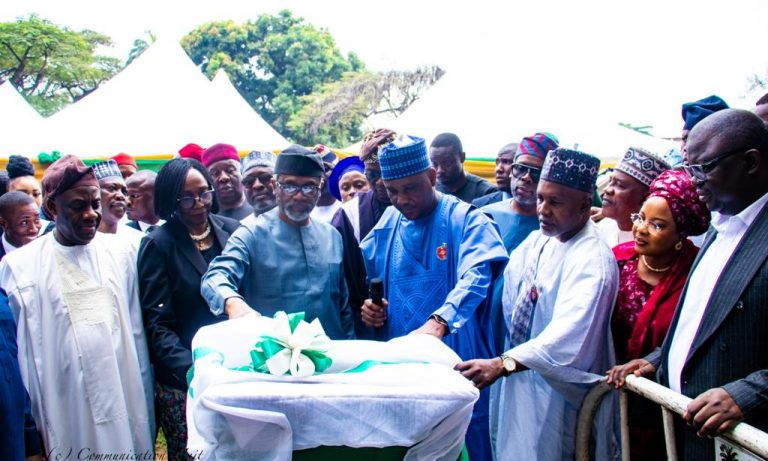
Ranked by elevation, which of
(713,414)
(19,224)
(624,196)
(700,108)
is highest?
(700,108)

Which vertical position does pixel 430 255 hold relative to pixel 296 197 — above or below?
below

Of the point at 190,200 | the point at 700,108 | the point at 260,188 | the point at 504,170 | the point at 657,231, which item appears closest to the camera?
the point at 657,231

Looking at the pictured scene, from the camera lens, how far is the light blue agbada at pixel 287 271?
3031 millimetres

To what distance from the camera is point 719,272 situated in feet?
7.57

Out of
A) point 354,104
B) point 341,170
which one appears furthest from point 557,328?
point 354,104

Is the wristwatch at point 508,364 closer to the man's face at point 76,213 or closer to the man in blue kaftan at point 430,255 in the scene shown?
the man in blue kaftan at point 430,255

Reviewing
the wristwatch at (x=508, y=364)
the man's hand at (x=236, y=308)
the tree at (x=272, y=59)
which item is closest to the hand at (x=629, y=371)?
the wristwatch at (x=508, y=364)

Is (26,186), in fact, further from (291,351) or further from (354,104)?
(354,104)

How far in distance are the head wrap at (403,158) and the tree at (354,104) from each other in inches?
1020

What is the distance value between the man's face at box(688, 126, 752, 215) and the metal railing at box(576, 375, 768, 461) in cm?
73

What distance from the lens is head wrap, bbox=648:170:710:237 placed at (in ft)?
9.18

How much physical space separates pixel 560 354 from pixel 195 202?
2124mm

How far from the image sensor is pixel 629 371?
249cm

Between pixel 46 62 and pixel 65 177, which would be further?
pixel 46 62
